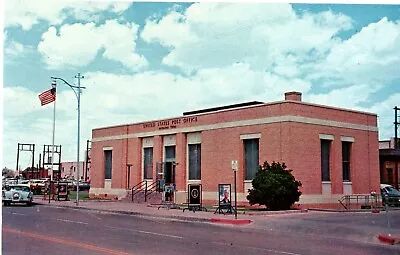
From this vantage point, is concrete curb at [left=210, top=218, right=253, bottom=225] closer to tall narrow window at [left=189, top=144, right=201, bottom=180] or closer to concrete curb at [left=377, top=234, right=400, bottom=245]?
concrete curb at [left=377, top=234, right=400, bottom=245]

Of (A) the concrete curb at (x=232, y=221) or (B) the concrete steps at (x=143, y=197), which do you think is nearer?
(A) the concrete curb at (x=232, y=221)

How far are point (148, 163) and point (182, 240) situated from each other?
2755 cm

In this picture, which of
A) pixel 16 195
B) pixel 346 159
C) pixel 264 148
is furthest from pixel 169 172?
pixel 346 159

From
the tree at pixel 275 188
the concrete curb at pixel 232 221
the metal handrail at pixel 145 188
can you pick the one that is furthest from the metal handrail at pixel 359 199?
the metal handrail at pixel 145 188

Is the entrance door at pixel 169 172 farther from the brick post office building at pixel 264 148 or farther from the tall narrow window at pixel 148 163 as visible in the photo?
the tall narrow window at pixel 148 163

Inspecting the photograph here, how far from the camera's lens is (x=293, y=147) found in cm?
3086

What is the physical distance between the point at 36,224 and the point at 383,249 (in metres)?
12.2

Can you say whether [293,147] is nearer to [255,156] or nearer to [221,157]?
[255,156]

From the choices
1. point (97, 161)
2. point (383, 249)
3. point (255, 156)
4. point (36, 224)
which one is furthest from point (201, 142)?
point (383, 249)

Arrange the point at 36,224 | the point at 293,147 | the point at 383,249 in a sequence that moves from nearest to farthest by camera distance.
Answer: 1. the point at 383,249
2. the point at 36,224
3. the point at 293,147

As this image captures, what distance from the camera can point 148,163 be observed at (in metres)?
42.2

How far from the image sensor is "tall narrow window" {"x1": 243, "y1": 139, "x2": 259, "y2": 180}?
33.2 meters

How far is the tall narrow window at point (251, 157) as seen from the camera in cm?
3319

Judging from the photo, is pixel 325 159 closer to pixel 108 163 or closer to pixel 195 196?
pixel 195 196
